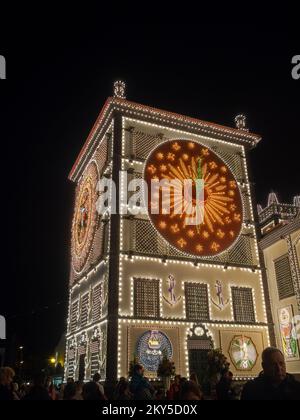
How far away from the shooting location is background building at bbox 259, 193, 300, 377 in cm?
2491

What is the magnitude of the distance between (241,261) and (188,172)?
738cm

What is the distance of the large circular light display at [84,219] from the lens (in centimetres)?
3015

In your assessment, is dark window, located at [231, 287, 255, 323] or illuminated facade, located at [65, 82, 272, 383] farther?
dark window, located at [231, 287, 255, 323]

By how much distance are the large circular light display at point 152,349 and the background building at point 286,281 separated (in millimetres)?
7729

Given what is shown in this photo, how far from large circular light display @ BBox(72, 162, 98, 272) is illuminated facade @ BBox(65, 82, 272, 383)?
18 cm

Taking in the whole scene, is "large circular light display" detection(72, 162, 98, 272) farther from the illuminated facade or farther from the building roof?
the building roof

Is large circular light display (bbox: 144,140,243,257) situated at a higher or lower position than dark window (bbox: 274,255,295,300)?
higher

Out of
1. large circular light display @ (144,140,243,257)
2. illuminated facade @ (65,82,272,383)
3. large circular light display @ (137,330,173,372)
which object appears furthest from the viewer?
large circular light display @ (144,140,243,257)

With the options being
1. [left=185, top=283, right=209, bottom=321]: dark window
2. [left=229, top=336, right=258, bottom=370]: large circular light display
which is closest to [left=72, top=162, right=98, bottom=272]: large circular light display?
[left=185, top=283, right=209, bottom=321]: dark window

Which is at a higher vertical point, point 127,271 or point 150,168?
point 150,168

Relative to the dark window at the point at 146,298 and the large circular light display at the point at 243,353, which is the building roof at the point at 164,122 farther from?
the large circular light display at the point at 243,353

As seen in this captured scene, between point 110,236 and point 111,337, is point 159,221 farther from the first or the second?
point 111,337

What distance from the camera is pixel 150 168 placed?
27609 mm
